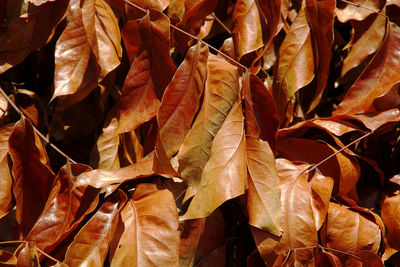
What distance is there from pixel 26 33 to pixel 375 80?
0.65 metres

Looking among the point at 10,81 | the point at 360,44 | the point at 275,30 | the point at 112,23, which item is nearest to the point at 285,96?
the point at 275,30

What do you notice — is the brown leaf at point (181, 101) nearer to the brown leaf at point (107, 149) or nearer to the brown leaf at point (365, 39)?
the brown leaf at point (107, 149)

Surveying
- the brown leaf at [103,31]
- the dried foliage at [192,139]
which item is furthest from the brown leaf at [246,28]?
the brown leaf at [103,31]

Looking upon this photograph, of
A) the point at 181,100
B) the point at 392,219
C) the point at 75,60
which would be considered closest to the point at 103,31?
the point at 75,60

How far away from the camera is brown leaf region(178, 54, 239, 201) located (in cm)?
73

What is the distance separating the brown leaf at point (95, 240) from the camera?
723 millimetres

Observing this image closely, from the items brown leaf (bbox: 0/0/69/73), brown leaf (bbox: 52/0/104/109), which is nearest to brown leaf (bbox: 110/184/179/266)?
brown leaf (bbox: 52/0/104/109)

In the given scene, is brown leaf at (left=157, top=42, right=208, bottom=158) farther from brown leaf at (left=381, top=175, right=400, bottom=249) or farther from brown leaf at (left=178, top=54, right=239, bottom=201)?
brown leaf at (left=381, top=175, right=400, bottom=249)

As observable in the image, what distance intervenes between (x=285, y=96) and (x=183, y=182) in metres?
0.24

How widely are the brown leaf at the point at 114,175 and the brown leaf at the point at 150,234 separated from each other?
5 centimetres

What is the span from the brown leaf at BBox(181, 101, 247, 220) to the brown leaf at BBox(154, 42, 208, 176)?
0.06 m

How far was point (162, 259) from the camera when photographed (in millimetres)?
705

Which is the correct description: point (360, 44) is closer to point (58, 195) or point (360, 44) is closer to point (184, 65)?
point (184, 65)

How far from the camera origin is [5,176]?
0.78m
